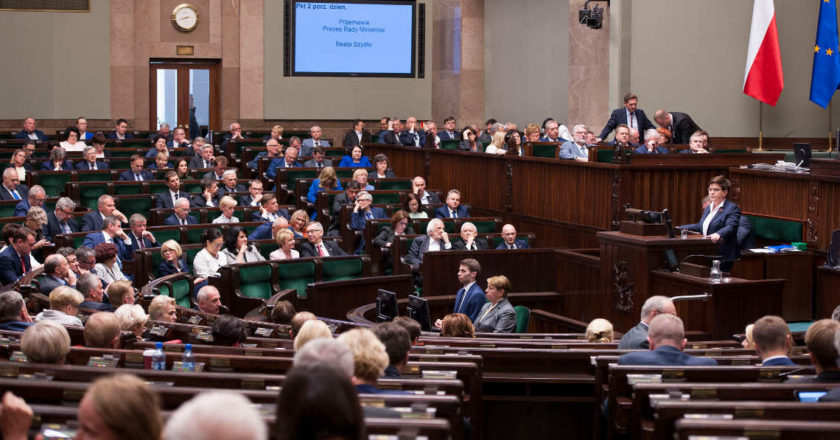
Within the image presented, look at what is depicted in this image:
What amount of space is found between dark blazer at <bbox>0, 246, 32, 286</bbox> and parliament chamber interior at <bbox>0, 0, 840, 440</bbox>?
5 centimetres

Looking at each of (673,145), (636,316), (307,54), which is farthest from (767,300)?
(307,54)

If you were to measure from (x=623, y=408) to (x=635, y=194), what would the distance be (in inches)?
244

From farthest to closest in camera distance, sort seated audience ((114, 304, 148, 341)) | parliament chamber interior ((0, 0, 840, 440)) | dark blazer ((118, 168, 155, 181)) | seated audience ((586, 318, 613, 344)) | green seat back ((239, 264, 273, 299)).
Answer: dark blazer ((118, 168, 155, 181)) → green seat back ((239, 264, 273, 299)) → seated audience ((586, 318, 613, 344)) → seated audience ((114, 304, 148, 341)) → parliament chamber interior ((0, 0, 840, 440))

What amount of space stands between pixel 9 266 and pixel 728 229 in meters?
5.44

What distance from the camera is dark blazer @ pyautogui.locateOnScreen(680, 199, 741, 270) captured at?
8.62 meters

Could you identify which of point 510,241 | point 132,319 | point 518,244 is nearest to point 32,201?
point 510,241

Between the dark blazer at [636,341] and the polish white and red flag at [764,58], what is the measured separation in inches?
351

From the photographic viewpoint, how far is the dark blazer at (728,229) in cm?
862

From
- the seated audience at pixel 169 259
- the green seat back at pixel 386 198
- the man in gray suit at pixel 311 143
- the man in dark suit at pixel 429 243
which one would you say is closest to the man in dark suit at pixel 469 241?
the man in dark suit at pixel 429 243

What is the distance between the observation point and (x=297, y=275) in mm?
8766

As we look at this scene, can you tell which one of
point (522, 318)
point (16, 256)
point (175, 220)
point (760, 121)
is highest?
point (760, 121)

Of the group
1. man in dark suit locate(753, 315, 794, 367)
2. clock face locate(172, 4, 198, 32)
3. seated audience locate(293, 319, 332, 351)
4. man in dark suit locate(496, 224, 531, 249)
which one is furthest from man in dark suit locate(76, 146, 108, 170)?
man in dark suit locate(753, 315, 794, 367)

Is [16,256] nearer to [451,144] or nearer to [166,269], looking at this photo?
[166,269]

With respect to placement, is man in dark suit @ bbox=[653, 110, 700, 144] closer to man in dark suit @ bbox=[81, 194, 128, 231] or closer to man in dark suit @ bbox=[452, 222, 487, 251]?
man in dark suit @ bbox=[452, 222, 487, 251]
